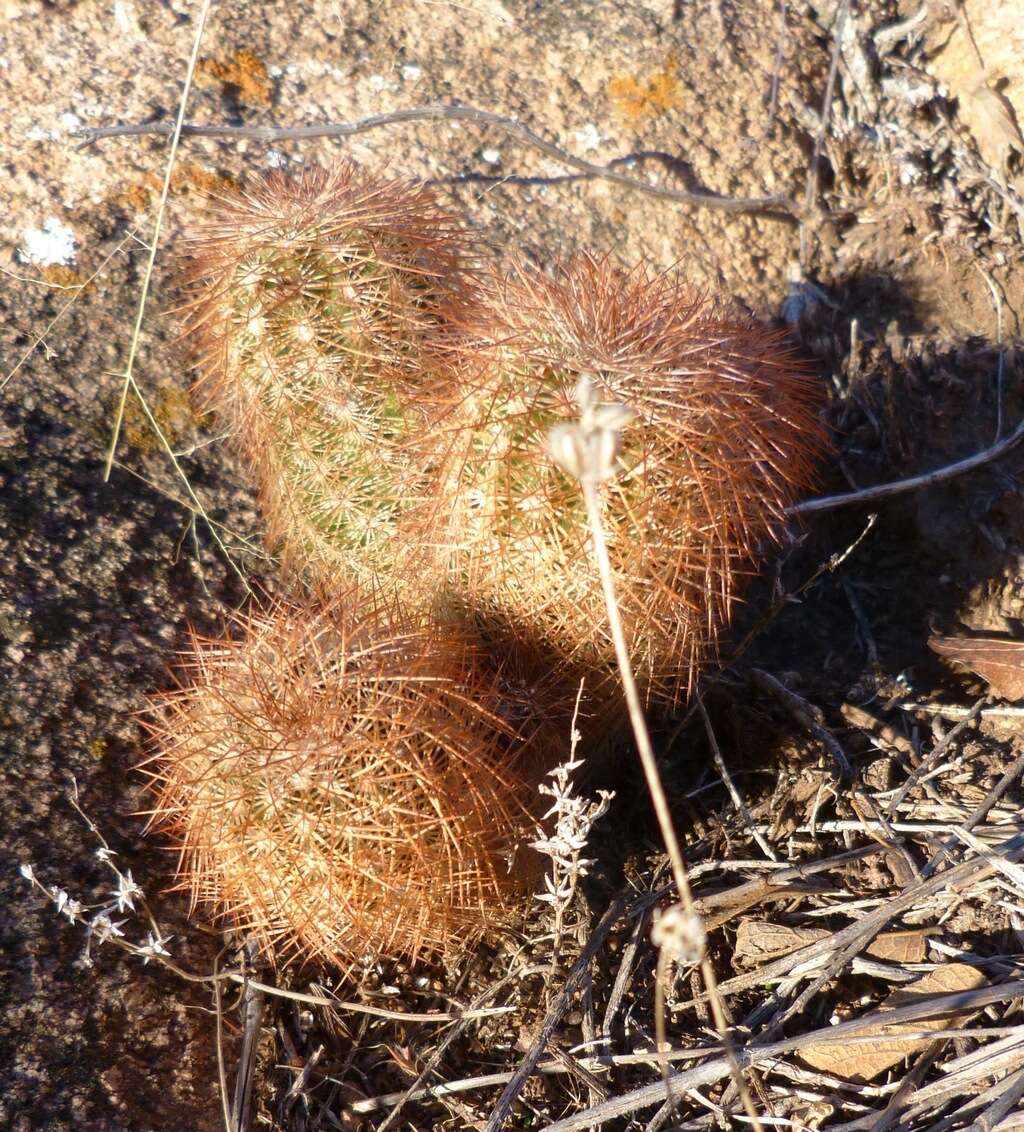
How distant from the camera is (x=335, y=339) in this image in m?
1.86

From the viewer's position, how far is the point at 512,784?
1638 millimetres

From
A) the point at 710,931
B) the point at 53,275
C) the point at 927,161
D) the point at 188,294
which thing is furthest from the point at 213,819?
the point at 927,161

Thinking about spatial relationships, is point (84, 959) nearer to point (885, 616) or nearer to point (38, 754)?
point (38, 754)

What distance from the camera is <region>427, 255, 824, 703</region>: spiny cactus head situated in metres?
1.54

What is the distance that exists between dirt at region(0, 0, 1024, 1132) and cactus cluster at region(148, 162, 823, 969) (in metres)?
0.23

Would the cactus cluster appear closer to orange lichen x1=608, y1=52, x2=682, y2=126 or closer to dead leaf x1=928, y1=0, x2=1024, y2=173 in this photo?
orange lichen x1=608, y1=52, x2=682, y2=126

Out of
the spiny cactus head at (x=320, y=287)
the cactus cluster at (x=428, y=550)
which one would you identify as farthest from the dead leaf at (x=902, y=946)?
the spiny cactus head at (x=320, y=287)

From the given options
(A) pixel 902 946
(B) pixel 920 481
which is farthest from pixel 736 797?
(B) pixel 920 481

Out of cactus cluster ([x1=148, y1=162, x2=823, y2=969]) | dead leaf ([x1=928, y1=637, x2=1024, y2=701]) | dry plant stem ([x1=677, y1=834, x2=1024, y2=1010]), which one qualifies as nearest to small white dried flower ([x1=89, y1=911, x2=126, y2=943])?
cactus cluster ([x1=148, y1=162, x2=823, y2=969])

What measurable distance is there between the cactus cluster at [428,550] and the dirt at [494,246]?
0.23 meters

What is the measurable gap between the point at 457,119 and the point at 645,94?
54 cm

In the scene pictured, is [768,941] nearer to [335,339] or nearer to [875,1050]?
[875,1050]

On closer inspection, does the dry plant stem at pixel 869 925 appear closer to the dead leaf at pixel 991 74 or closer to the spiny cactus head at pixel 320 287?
the spiny cactus head at pixel 320 287

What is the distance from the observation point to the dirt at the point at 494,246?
1.79 m
